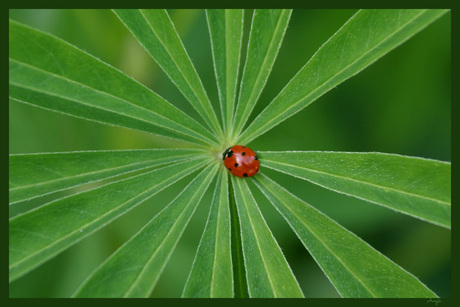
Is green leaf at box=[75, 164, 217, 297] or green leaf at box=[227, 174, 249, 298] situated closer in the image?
green leaf at box=[75, 164, 217, 297]

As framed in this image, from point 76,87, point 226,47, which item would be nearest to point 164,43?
point 226,47

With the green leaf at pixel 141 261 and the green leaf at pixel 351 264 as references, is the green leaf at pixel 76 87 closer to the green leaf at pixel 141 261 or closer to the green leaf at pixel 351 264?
the green leaf at pixel 141 261

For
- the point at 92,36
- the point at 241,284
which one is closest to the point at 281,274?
the point at 241,284

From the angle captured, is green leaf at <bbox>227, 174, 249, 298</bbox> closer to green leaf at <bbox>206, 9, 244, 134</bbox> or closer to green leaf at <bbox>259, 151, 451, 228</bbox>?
green leaf at <bbox>259, 151, 451, 228</bbox>

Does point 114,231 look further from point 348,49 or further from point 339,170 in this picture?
point 348,49

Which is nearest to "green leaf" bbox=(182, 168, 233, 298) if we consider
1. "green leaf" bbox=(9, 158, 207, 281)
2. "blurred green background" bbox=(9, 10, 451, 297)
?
"green leaf" bbox=(9, 158, 207, 281)
